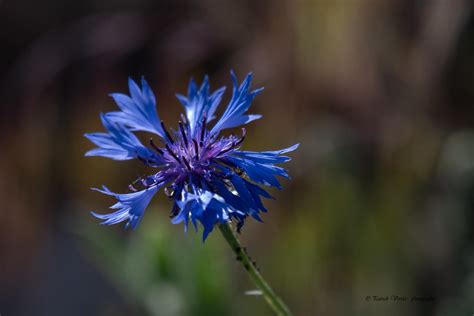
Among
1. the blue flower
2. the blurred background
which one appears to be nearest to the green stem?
the blue flower

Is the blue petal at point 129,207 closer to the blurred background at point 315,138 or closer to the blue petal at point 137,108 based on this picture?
the blue petal at point 137,108

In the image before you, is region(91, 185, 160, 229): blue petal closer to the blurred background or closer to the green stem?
the green stem

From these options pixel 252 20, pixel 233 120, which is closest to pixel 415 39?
pixel 252 20

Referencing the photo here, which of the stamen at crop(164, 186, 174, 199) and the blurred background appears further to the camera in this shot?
the blurred background

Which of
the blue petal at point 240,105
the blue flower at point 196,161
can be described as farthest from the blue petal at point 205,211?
the blue petal at point 240,105

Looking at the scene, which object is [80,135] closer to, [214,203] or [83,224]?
[83,224]

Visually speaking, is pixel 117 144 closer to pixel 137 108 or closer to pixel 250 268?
pixel 137 108
